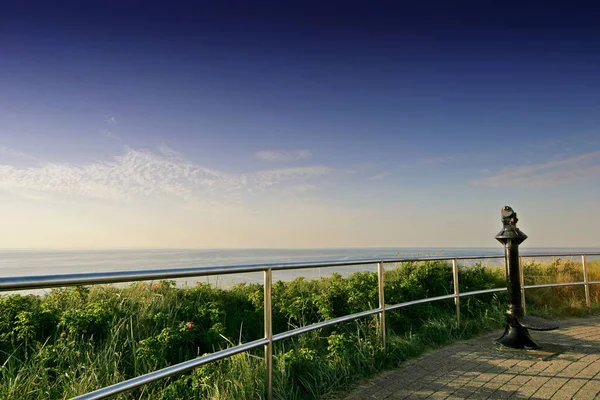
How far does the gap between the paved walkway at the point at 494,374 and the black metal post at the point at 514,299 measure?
0.74 ft

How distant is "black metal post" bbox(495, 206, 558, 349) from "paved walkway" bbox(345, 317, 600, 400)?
0.23 metres

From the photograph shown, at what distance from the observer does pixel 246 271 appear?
3344mm

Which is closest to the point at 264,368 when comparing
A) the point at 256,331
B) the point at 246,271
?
the point at 246,271

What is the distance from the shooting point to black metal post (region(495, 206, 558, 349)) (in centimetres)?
555

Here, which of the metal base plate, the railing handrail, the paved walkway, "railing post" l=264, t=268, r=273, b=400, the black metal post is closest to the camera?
the railing handrail

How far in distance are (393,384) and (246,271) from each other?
2032 millimetres

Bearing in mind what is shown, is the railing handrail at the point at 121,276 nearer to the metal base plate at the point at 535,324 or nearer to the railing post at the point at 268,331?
the railing post at the point at 268,331

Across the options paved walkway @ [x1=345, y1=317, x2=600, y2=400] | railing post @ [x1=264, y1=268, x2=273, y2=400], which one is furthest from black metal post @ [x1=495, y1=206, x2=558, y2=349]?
railing post @ [x1=264, y1=268, x2=273, y2=400]

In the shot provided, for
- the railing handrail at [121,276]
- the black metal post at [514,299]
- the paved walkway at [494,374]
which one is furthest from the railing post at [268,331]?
the black metal post at [514,299]

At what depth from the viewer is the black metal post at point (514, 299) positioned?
5547mm

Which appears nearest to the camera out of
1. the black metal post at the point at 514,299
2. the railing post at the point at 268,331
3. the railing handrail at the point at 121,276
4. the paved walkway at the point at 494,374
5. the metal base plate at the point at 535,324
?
the railing handrail at the point at 121,276

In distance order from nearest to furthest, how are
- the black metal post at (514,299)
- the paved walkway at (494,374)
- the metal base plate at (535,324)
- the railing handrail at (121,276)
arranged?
1. the railing handrail at (121,276)
2. the paved walkway at (494,374)
3. the metal base plate at (535,324)
4. the black metal post at (514,299)

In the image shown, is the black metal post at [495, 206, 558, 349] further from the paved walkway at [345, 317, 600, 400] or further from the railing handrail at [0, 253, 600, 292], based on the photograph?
the railing handrail at [0, 253, 600, 292]

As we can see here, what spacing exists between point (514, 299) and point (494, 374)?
67.1 inches
